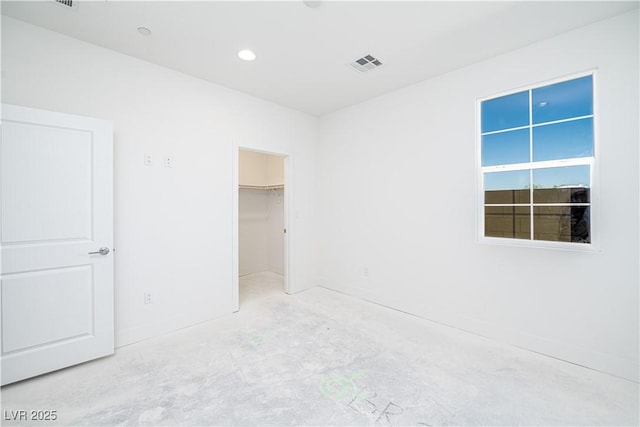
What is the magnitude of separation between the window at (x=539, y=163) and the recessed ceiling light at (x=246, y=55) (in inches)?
97.3

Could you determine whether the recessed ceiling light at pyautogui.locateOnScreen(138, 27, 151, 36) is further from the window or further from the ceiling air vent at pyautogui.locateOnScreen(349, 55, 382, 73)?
the window

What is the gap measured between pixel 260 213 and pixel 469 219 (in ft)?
12.9

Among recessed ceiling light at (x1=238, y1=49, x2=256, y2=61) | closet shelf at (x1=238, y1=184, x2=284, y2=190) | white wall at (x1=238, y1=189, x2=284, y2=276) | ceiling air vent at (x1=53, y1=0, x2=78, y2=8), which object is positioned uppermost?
recessed ceiling light at (x1=238, y1=49, x2=256, y2=61)

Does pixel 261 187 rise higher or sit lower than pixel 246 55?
lower

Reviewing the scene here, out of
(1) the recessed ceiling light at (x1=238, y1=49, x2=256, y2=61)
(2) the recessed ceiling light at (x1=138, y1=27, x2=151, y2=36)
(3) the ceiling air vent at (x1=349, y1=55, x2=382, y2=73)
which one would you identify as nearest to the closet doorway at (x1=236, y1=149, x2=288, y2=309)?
(1) the recessed ceiling light at (x1=238, y1=49, x2=256, y2=61)

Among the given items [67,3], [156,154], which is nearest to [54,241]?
[156,154]

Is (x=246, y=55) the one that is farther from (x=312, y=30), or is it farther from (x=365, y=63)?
(x=365, y=63)

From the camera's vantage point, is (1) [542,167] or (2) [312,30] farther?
(1) [542,167]

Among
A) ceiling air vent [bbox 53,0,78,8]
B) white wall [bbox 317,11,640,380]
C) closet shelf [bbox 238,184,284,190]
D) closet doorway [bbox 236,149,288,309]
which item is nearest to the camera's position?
ceiling air vent [bbox 53,0,78,8]

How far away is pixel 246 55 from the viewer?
269cm

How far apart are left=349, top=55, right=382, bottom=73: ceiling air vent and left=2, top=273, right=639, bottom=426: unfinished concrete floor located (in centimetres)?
291

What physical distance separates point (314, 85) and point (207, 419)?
3.45 metres

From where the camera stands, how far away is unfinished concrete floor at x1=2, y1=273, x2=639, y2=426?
173cm

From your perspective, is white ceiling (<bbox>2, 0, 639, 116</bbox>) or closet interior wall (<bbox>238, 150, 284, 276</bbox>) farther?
closet interior wall (<bbox>238, 150, 284, 276</bbox>)
